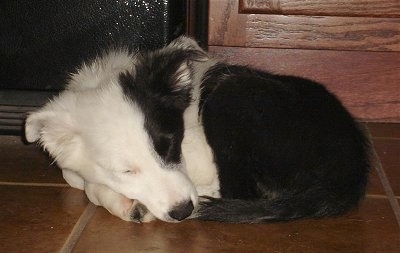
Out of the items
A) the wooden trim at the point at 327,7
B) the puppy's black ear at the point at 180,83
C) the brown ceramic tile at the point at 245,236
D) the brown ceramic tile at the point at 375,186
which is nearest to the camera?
the brown ceramic tile at the point at 245,236

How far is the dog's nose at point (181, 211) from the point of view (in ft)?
7.07

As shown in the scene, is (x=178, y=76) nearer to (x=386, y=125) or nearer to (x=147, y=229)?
(x=147, y=229)

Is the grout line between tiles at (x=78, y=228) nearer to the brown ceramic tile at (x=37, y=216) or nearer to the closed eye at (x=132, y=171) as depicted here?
the brown ceramic tile at (x=37, y=216)

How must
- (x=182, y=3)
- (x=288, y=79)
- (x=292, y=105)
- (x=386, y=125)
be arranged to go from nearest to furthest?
(x=292, y=105)
(x=288, y=79)
(x=182, y=3)
(x=386, y=125)

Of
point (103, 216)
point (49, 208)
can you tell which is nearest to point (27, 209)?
point (49, 208)

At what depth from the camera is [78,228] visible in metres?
2.26

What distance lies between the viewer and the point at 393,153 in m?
3.11

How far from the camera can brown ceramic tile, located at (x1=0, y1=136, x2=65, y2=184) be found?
274cm

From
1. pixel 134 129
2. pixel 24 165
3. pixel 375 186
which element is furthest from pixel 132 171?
pixel 375 186

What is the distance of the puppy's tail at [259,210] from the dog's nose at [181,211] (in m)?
0.04

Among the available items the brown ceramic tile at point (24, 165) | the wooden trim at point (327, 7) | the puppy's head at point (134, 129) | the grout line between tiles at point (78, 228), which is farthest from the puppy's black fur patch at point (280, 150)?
the wooden trim at point (327, 7)

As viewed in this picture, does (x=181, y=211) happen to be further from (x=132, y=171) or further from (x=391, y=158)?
(x=391, y=158)

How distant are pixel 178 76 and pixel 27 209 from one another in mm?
710

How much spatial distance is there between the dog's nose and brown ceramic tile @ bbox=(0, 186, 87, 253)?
355 millimetres
